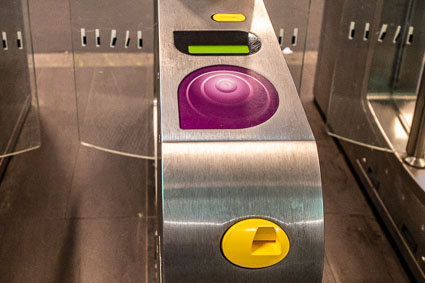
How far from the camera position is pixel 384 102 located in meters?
2.73

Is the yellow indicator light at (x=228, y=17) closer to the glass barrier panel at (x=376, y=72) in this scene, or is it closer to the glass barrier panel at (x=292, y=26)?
the glass barrier panel at (x=292, y=26)

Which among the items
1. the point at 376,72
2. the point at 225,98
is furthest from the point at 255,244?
the point at 376,72

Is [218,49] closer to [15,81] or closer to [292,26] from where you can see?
[292,26]

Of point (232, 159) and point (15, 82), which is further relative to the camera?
point (15, 82)

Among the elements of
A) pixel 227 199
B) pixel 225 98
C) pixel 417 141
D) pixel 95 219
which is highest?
pixel 225 98

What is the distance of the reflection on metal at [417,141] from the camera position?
2.33 meters

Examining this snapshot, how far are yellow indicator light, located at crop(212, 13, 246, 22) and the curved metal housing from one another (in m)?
0.40

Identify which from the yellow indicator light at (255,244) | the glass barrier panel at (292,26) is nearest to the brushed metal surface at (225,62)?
the yellow indicator light at (255,244)

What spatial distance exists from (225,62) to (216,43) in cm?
8

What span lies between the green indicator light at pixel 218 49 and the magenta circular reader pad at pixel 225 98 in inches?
2.4

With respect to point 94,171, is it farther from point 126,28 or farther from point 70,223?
point 126,28

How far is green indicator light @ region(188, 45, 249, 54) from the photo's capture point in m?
1.59

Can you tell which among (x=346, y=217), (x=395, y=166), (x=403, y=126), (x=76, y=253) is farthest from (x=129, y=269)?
(x=403, y=126)

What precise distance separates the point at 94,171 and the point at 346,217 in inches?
41.8
